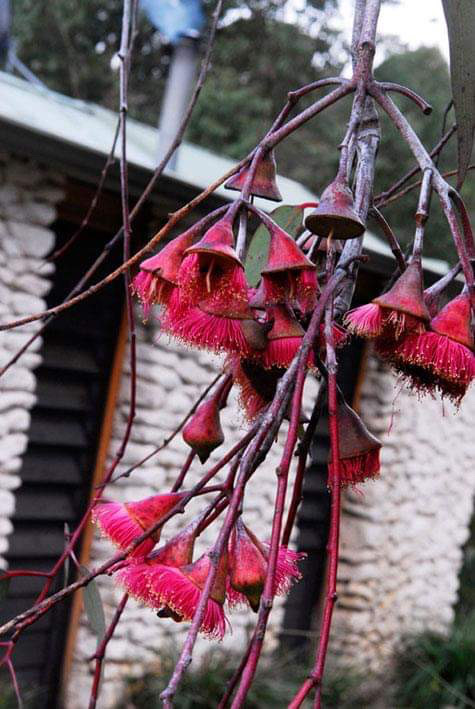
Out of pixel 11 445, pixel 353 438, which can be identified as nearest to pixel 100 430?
pixel 11 445

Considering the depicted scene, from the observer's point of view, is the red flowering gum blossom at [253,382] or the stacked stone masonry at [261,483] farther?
the stacked stone masonry at [261,483]

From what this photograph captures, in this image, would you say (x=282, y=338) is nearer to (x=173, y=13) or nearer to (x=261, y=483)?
(x=261, y=483)

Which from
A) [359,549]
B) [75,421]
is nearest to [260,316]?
[75,421]

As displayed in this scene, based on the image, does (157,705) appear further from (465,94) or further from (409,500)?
(465,94)

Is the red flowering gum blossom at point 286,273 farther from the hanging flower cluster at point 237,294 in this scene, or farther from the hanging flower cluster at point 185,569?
the hanging flower cluster at point 185,569

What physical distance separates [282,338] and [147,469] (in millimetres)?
3212

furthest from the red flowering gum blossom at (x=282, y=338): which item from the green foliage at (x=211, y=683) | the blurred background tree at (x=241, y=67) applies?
the blurred background tree at (x=241, y=67)

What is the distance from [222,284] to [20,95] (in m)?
3.89

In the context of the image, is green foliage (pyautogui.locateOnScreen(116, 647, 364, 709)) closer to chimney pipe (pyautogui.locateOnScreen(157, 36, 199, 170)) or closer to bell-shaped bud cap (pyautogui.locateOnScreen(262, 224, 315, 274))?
chimney pipe (pyautogui.locateOnScreen(157, 36, 199, 170))

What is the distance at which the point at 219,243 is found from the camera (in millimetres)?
454

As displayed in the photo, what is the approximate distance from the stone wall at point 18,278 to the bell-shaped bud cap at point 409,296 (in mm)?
2655

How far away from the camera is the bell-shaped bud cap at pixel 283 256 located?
1.49 feet

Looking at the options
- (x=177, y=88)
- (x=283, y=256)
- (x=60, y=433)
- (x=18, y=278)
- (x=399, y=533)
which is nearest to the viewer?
(x=283, y=256)

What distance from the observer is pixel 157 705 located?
3697 mm
